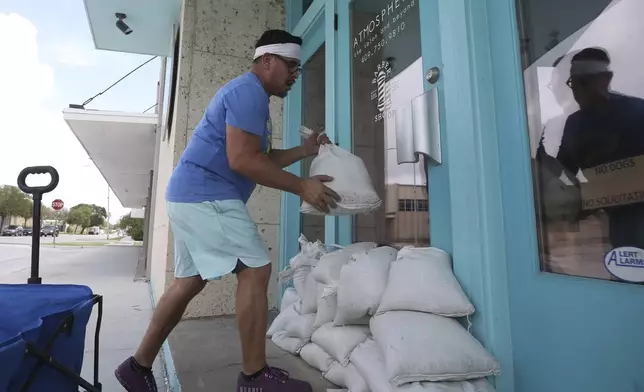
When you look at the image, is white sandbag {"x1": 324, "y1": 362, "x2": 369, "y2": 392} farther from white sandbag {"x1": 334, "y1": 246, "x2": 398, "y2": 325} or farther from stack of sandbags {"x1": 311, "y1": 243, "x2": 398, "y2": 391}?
white sandbag {"x1": 334, "y1": 246, "x2": 398, "y2": 325}

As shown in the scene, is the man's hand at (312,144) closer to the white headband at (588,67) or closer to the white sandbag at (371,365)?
the white sandbag at (371,365)

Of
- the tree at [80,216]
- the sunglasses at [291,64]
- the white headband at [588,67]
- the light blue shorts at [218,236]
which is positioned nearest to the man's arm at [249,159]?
the light blue shorts at [218,236]

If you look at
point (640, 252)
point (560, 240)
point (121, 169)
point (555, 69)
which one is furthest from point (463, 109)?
point (121, 169)

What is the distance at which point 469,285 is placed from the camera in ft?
4.15

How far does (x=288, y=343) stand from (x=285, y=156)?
0.97m

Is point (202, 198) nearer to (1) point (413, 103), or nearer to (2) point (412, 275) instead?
(2) point (412, 275)

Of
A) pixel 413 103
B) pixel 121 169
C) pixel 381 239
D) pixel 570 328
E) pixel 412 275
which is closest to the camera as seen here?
pixel 570 328

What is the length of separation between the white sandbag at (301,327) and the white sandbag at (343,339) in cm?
27

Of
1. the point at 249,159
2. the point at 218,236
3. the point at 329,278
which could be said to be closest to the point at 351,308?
the point at 329,278

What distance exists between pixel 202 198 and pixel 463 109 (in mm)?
980

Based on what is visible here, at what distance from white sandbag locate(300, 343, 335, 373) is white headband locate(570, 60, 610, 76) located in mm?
1341

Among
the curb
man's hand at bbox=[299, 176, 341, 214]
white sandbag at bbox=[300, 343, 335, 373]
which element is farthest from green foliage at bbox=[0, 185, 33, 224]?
man's hand at bbox=[299, 176, 341, 214]

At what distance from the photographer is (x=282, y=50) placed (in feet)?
5.05

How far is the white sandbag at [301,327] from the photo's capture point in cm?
187
